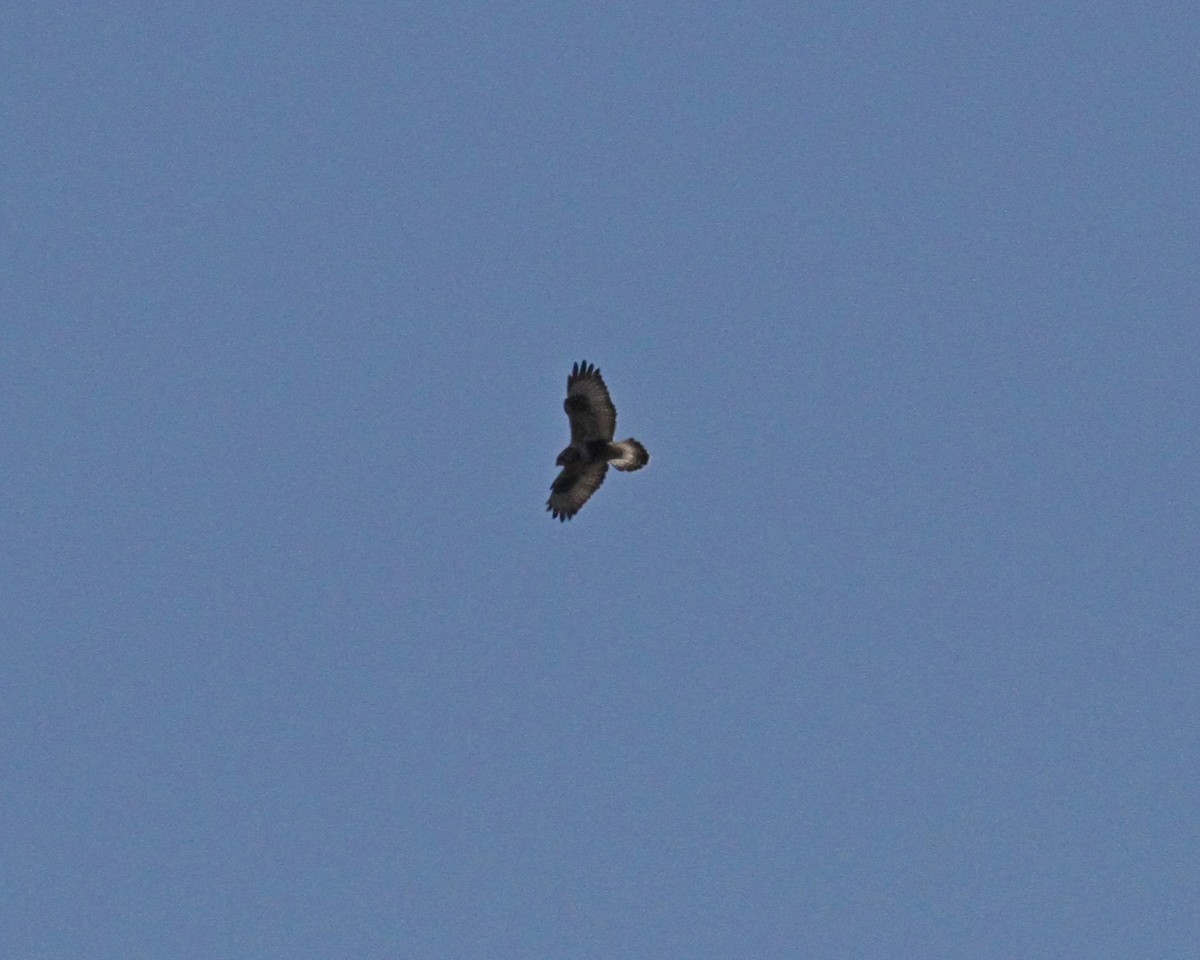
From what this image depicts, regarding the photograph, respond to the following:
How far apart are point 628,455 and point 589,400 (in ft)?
5.78

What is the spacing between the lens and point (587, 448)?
Result: 7100 centimetres

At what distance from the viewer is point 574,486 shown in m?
71.6

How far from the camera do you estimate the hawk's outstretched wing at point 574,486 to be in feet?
234

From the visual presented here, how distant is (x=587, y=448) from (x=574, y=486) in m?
1.11

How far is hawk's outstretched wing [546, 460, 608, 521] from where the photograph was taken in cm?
7131

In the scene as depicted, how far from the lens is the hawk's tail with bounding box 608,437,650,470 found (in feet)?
233

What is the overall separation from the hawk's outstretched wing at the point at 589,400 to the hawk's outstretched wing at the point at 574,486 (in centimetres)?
117

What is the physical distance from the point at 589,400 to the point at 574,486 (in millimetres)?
2419

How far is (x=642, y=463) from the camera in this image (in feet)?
233

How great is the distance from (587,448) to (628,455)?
3.27 ft

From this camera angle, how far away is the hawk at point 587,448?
70375mm

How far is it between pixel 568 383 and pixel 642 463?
2.63m

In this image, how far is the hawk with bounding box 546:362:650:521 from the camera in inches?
2771

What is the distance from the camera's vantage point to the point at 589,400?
→ 70312mm
